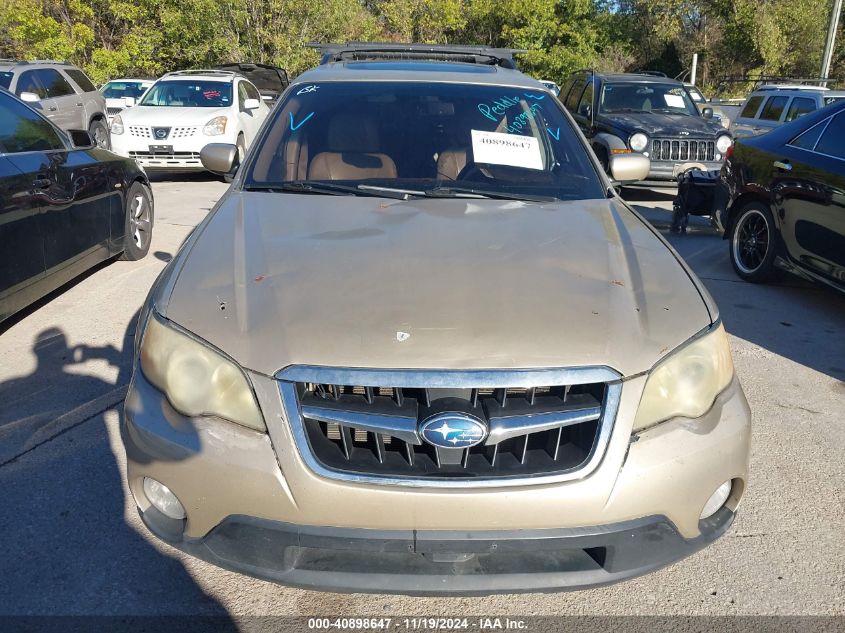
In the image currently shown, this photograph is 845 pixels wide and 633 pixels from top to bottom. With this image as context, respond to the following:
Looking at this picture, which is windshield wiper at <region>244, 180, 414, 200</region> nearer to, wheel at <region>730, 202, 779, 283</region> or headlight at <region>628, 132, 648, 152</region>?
wheel at <region>730, 202, 779, 283</region>

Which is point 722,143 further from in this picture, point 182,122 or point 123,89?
point 123,89

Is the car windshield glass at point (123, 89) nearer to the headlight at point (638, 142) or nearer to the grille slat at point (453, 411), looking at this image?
the headlight at point (638, 142)

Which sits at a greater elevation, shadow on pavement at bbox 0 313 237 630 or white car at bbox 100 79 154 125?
white car at bbox 100 79 154 125

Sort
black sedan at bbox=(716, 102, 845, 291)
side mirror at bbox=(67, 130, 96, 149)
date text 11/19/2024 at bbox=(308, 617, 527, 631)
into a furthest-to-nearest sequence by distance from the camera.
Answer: side mirror at bbox=(67, 130, 96, 149) → black sedan at bbox=(716, 102, 845, 291) → date text 11/19/2024 at bbox=(308, 617, 527, 631)

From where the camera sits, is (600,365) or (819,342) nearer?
(600,365)

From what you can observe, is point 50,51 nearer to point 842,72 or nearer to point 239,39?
point 239,39

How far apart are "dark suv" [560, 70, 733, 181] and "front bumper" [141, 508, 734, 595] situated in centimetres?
774

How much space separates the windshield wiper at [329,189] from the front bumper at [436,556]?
164 cm

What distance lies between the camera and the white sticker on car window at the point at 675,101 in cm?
1130

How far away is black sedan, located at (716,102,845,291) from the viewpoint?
17.3 feet

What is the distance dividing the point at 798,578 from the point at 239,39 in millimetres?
25219

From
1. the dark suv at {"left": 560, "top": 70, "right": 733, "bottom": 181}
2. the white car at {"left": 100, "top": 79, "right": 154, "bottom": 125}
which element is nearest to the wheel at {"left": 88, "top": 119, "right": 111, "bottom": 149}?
the white car at {"left": 100, "top": 79, "right": 154, "bottom": 125}

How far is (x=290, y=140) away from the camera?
3586mm

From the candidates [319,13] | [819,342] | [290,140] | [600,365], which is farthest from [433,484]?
[319,13]
